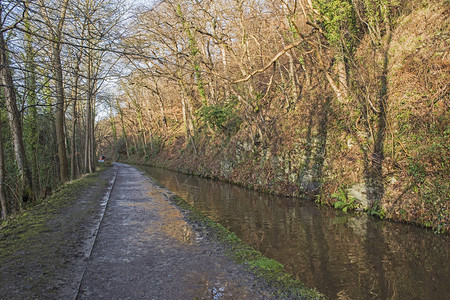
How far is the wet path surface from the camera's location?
11.3ft

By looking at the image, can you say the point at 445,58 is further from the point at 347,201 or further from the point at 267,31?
the point at 267,31

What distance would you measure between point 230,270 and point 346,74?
8677 millimetres

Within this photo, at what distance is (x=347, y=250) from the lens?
570 cm

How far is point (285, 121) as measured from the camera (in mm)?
12945

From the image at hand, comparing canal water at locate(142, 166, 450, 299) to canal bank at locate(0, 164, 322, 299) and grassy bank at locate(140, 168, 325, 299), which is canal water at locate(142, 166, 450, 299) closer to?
grassy bank at locate(140, 168, 325, 299)

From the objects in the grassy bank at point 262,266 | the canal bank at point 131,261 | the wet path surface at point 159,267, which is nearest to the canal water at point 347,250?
the grassy bank at point 262,266

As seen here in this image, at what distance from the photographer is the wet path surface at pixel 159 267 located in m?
3.46

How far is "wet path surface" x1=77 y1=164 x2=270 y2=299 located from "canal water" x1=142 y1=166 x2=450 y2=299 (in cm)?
142

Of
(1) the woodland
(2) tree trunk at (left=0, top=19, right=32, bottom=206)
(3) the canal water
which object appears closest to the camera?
(3) the canal water

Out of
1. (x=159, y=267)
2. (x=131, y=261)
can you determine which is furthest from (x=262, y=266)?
(x=131, y=261)

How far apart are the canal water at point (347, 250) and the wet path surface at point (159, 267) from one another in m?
1.42

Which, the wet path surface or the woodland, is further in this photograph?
the woodland

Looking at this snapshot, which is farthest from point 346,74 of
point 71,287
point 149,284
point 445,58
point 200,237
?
point 71,287

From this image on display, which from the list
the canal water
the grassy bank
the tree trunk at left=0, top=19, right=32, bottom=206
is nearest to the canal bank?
the grassy bank
